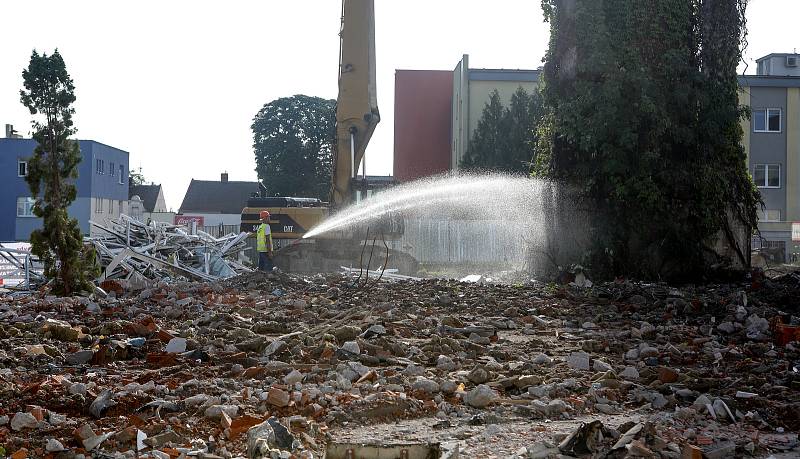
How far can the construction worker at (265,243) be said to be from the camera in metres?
20.7

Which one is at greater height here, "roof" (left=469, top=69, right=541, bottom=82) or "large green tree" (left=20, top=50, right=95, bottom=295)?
"roof" (left=469, top=69, right=541, bottom=82)

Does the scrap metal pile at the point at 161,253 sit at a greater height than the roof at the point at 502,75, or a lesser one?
lesser

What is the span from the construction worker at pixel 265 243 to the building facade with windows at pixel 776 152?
93.6 ft

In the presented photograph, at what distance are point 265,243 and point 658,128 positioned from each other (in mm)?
9345

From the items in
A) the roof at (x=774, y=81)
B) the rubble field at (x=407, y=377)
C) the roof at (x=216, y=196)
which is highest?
the roof at (x=774, y=81)

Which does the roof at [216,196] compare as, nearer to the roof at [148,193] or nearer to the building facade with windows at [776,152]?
the roof at [148,193]

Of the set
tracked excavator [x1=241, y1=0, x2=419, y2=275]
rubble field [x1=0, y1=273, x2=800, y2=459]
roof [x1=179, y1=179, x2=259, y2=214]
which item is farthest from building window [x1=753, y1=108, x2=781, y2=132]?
roof [x1=179, y1=179, x2=259, y2=214]

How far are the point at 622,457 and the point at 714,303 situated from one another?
30.0ft

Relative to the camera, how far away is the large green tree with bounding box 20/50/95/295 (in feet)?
52.1

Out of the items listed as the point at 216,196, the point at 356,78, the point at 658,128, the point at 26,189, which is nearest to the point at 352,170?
the point at 356,78

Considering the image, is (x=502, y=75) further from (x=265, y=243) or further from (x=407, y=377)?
(x=407, y=377)

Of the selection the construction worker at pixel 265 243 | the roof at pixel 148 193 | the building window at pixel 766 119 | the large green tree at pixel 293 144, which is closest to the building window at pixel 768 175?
the building window at pixel 766 119

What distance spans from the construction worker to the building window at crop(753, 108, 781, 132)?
29.3 meters

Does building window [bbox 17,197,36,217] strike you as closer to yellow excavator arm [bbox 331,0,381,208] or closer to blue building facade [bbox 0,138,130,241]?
blue building facade [bbox 0,138,130,241]
